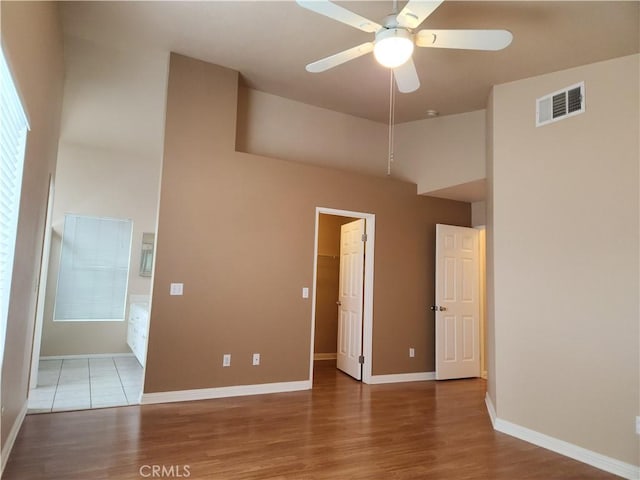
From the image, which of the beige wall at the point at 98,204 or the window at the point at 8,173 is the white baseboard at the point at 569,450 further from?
the beige wall at the point at 98,204

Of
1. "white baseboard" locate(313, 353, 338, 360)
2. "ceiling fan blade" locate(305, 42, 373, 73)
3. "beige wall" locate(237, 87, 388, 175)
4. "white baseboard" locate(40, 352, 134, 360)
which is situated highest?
"beige wall" locate(237, 87, 388, 175)

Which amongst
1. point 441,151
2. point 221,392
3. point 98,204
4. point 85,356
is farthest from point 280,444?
point 98,204

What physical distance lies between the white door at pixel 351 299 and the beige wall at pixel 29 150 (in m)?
3.37

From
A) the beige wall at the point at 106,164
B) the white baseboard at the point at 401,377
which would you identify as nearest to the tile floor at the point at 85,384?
the beige wall at the point at 106,164

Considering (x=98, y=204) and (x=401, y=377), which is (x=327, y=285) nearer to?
(x=401, y=377)

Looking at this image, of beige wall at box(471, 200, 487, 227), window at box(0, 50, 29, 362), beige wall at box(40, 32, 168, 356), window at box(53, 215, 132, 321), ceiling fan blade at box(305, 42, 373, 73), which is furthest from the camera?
window at box(53, 215, 132, 321)

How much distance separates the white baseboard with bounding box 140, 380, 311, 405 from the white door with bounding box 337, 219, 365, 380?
33.8 inches

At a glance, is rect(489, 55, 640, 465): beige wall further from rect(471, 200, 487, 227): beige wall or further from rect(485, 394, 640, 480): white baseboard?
rect(471, 200, 487, 227): beige wall

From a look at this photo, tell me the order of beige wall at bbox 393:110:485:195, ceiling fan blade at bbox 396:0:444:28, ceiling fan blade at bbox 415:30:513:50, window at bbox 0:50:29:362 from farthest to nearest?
1. beige wall at bbox 393:110:485:195
2. ceiling fan blade at bbox 415:30:513:50
3. ceiling fan blade at bbox 396:0:444:28
4. window at bbox 0:50:29:362

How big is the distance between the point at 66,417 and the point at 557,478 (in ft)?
12.2

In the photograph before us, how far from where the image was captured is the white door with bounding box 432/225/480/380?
5.06 metres

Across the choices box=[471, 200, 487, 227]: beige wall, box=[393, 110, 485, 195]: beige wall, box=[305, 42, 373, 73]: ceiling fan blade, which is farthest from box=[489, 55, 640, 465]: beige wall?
box=[471, 200, 487, 227]: beige wall

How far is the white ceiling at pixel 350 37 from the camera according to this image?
9.00 ft

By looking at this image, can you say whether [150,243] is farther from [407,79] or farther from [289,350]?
[407,79]
